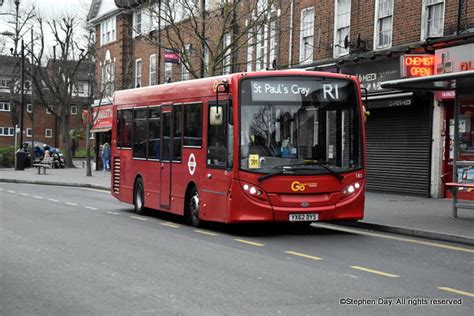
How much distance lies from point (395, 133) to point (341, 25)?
4.91m

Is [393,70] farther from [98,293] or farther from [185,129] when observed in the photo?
[98,293]

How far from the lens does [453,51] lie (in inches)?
760

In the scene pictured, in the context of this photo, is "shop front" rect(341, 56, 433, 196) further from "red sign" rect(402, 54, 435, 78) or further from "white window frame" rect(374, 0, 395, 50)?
"white window frame" rect(374, 0, 395, 50)

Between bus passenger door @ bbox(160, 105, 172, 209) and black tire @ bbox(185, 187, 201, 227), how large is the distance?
740mm

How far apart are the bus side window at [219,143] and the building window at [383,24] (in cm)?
1107

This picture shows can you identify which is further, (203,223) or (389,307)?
(203,223)

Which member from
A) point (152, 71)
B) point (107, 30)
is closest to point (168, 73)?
point (152, 71)

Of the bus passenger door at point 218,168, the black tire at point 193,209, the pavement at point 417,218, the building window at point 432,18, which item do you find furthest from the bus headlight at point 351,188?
the building window at point 432,18

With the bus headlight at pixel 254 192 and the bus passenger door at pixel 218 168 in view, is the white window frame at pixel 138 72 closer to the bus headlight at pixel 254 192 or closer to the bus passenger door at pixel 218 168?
the bus passenger door at pixel 218 168

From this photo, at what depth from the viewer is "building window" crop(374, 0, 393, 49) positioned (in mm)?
22688

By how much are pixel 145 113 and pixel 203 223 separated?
3.24 metres

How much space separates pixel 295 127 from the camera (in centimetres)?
1255

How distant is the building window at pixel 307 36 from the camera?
26.9 m

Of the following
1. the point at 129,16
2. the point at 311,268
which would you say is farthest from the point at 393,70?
the point at 129,16
